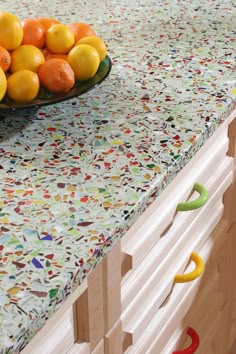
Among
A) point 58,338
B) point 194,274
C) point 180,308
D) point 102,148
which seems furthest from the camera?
point 180,308

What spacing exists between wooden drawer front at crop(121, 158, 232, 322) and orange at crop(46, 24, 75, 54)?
368 mm

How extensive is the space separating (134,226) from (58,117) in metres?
0.27

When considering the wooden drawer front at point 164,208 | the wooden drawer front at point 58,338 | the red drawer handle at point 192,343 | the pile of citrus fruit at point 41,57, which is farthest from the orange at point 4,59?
the red drawer handle at point 192,343

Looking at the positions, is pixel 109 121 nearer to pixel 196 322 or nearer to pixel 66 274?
pixel 66 274

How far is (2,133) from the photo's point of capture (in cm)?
115

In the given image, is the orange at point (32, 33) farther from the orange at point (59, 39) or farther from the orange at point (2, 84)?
the orange at point (2, 84)

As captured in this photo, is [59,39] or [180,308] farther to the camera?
[180,308]

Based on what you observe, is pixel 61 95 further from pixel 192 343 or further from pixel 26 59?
pixel 192 343

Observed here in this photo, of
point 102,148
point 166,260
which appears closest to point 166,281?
point 166,260

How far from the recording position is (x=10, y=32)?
1.18m

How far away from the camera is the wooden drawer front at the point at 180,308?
1.23 metres

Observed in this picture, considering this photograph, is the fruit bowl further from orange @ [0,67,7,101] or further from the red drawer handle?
the red drawer handle

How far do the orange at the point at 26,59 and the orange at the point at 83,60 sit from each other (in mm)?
55

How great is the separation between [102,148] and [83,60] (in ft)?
0.59
